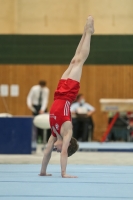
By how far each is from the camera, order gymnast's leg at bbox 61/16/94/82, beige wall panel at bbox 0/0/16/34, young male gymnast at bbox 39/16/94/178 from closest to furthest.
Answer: young male gymnast at bbox 39/16/94/178 → gymnast's leg at bbox 61/16/94/82 → beige wall panel at bbox 0/0/16/34

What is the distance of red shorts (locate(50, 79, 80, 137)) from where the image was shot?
252 inches

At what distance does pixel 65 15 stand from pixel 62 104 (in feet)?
34.5

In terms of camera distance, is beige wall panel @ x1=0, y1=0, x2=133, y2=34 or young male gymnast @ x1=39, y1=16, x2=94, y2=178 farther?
beige wall panel @ x1=0, y1=0, x2=133, y2=34

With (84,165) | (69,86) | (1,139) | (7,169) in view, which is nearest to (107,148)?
(1,139)

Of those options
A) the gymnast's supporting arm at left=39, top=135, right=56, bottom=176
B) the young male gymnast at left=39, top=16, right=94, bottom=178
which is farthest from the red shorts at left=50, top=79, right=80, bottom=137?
the gymnast's supporting arm at left=39, top=135, right=56, bottom=176

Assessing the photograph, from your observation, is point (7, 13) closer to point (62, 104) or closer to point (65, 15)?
point (65, 15)

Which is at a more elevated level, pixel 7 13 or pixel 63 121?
pixel 7 13

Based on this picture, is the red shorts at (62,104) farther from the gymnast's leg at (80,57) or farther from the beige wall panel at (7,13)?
the beige wall panel at (7,13)

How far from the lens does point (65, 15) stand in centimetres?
1659

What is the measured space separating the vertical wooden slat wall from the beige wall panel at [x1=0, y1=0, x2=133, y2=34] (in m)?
1.20

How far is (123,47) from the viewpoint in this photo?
1688 centimetres

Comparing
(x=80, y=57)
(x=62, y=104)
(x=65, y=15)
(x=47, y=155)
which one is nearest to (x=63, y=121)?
(x=62, y=104)

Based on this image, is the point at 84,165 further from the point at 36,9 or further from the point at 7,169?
the point at 36,9

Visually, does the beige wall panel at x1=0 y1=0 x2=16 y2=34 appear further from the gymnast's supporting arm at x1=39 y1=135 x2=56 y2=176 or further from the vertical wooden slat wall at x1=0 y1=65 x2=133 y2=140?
the gymnast's supporting arm at x1=39 y1=135 x2=56 y2=176
